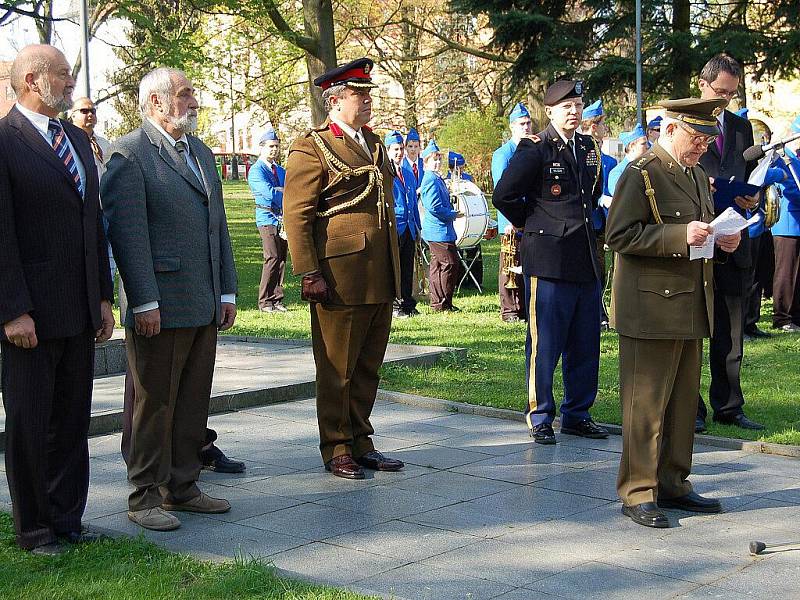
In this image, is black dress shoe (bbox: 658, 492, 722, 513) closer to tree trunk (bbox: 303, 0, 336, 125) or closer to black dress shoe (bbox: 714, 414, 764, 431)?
black dress shoe (bbox: 714, 414, 764, 431)

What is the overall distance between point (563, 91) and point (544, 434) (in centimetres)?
225

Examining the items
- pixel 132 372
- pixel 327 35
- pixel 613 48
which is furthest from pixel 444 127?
pixel 132 372

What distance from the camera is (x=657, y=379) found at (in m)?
5.92

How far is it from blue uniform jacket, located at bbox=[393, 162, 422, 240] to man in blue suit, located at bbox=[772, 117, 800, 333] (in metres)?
4.28

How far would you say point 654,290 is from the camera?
19.4 feet

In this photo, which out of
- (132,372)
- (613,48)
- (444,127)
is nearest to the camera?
(132,372)

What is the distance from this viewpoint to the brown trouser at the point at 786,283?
13.1m

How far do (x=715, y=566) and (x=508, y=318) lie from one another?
8.77 metres

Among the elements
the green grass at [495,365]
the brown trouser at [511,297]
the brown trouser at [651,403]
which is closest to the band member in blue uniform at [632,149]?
the brown trouser at [511,297]

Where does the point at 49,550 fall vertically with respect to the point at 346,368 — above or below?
below

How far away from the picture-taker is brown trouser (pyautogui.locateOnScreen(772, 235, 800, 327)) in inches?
517

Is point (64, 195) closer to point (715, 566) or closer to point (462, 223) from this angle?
point (715, 566)

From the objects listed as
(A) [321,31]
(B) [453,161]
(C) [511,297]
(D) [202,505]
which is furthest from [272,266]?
(A) [321,31]

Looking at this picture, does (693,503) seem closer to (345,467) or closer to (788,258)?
(345,467)
